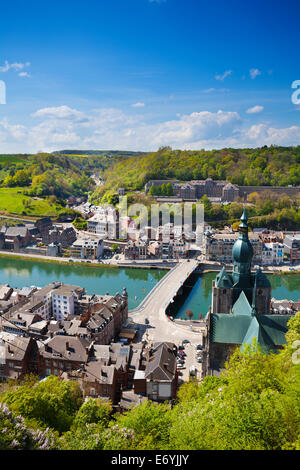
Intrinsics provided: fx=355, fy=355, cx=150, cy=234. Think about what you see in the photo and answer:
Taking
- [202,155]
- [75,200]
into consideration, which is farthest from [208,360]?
[202,155]

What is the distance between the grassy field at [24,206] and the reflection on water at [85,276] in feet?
51.0

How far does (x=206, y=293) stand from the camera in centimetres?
2580

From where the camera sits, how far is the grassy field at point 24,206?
4775 cm

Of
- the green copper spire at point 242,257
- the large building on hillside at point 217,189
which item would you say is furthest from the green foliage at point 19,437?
the large building on hillside at point 217,189

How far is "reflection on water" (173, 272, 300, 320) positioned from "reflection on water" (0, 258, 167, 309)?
3.24 m

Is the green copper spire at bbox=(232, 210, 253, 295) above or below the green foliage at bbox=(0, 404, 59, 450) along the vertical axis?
above

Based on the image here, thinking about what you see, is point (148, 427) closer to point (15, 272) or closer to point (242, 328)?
point (242, 328)

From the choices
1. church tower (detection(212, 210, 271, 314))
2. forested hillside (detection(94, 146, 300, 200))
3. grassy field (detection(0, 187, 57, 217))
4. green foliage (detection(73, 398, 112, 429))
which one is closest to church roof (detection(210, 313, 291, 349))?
church tower (detection(212, 210, 271, 314))

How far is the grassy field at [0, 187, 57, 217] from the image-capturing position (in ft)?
157

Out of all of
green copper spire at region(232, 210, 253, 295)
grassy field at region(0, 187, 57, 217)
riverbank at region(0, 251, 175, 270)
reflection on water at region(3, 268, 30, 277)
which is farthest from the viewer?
grassy field at region(0, 187, 57, 217)

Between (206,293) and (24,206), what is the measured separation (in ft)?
108

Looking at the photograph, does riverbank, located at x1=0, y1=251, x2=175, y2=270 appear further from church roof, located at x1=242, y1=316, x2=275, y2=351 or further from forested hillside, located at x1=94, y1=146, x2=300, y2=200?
forested hillside, located at x1=94, y1=146, x2=300, y2=200

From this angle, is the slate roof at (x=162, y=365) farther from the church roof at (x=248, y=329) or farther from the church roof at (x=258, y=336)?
the church roof at (x=258, y=336)

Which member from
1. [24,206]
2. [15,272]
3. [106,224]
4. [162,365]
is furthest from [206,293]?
[24,206]
